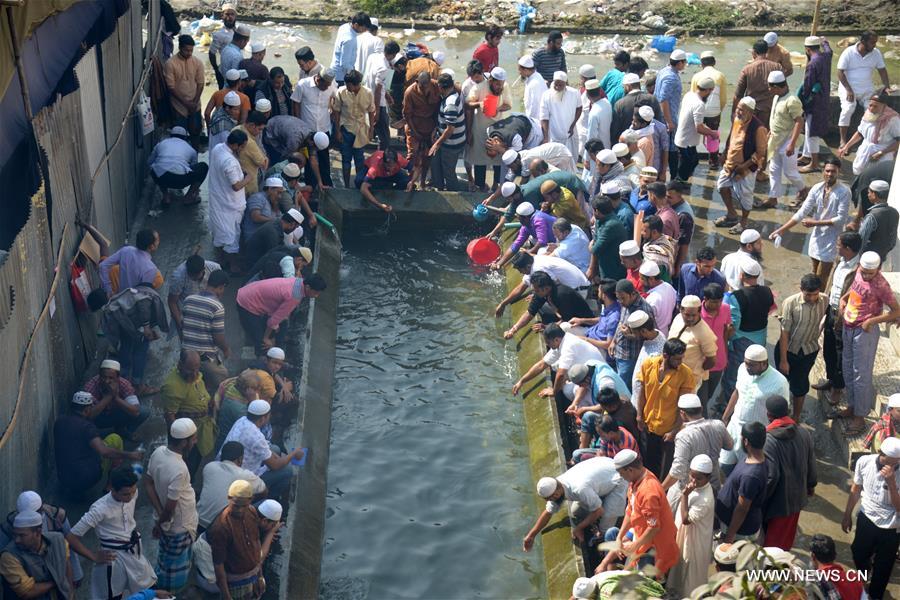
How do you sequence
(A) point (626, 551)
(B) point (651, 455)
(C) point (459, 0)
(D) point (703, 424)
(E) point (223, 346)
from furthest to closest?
1. (C) point (459, 0)
2. (E) point (223, 346)
3. (B) point (651, 455)
4. (D) point (703, 424)
5. (A) point (626, 551)

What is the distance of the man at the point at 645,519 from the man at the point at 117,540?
10.9ft

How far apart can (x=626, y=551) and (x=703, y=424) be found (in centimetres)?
121

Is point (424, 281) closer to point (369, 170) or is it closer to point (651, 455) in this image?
point (369, 170)

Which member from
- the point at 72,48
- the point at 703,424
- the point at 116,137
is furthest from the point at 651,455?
the point at 116,137

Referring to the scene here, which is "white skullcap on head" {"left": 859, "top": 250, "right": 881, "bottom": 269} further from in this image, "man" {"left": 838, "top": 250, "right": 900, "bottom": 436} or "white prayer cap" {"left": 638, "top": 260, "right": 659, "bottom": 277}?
"white prayer cap" {"left": 638, "top": 260, "right": 659, "bottom": 277}

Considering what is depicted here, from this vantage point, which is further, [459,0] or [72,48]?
[459,0]

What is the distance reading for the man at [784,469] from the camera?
897cm

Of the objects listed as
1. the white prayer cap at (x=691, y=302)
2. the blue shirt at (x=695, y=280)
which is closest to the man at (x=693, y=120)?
the blue shirt at (x=695, y=280)

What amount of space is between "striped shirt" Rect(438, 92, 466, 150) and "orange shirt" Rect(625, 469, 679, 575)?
6871 millimetres

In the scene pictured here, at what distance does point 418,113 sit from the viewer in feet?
47.8

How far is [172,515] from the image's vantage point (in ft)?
28.2

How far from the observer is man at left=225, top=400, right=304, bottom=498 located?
9398mm

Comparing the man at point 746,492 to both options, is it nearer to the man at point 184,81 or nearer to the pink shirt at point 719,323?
the pink shirt at point 719,323

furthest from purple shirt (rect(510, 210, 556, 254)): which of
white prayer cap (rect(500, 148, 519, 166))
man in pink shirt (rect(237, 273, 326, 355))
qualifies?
man in pink shirt (rect(237, 273, 326, 355))
